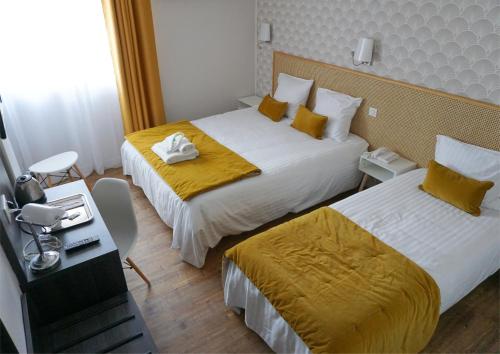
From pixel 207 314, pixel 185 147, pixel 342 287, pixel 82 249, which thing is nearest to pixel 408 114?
pixel 342 287

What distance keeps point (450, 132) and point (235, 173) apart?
5.90 ft

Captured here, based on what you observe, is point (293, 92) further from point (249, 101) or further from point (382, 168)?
point (382, 168)

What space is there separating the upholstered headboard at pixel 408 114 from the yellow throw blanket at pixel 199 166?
1.38m

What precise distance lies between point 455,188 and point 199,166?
201cm

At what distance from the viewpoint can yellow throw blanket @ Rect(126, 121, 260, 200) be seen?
8.70ft

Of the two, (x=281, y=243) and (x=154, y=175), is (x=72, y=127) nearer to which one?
(x=154, y=175)

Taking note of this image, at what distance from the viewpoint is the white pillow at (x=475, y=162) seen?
2.41m

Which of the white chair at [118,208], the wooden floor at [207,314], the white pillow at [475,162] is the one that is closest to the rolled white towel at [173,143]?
the white chair at [118,208]

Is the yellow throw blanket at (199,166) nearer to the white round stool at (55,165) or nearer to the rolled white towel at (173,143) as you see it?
the rolled white towel at (173,143)

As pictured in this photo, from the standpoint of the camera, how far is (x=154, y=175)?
296cm

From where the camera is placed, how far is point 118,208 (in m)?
2.37

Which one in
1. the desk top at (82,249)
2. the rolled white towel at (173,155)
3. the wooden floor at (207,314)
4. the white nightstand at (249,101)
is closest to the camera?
the desk top at (82,249)

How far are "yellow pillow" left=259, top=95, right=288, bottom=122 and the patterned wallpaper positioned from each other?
0.64 metres

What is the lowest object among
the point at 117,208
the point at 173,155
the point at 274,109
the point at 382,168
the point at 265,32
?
the point at 382,168
